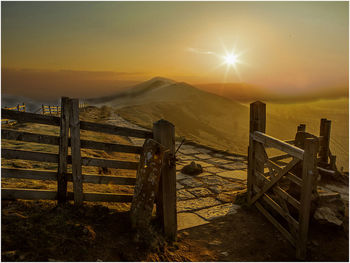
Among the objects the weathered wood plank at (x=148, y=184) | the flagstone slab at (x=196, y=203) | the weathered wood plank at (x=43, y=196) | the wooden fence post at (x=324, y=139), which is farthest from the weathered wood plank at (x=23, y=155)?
the wooden fence post at (x=324, y=139)

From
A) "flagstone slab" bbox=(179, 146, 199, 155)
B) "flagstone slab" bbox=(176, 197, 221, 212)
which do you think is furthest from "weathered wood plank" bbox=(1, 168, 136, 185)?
"flagstone slab" bbox=(179, 146, 199, 155)

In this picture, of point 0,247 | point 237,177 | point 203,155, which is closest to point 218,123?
point 203,155

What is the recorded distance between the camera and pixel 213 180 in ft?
25.3

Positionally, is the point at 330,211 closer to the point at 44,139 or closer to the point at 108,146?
the point at 108,146

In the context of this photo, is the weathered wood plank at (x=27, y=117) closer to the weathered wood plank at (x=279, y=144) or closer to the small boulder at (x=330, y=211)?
the weathered wood plank at (x=279, y=144)

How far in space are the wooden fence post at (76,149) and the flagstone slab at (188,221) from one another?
2.01 meters

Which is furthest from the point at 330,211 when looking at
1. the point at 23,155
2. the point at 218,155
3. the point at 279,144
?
the point at 218,155

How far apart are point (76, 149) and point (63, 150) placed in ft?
0.60

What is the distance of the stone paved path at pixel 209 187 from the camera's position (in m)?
5.41

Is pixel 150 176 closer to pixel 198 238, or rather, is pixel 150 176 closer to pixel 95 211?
pixel 95 211

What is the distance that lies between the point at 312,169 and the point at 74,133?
12.1 ft

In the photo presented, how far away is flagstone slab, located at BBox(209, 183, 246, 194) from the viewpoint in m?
6.91

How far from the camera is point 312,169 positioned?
12.5 ft

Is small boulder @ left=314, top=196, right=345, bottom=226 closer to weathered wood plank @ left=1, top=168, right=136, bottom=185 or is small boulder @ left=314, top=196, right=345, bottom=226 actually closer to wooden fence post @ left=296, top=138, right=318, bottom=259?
wooden fence post @ left=296, top=138, right=318, bottom=259
